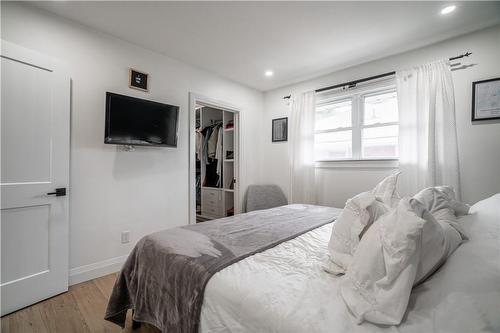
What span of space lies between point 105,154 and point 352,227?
7.71 ft

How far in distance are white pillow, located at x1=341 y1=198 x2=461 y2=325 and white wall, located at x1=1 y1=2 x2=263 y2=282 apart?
7.64 ft

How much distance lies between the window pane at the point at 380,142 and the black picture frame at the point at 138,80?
9.12ft

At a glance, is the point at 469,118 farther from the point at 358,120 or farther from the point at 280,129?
the point at 280,129

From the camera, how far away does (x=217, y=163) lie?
431 cm

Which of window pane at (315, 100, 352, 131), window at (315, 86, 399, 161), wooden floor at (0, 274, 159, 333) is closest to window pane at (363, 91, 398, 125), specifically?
window at (315, 86, 399, 161)

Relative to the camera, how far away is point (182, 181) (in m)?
2.87

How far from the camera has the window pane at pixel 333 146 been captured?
305 cm

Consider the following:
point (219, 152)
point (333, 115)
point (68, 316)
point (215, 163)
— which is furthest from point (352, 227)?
point (215, 163)

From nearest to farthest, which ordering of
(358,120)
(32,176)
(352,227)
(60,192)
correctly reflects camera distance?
(352,227) < (32,176) < (60,192) < (358,120)

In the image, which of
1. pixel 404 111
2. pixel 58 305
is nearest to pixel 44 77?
pixel 58 305

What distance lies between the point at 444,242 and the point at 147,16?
2.61 m

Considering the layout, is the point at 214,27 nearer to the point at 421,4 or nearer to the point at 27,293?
the point at 421,4

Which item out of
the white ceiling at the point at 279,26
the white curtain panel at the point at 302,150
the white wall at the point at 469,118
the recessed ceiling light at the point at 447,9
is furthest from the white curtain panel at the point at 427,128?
the white curtain panel at the point at 302,150

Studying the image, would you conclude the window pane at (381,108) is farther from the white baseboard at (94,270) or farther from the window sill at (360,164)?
the white baseboard at (94,270)
